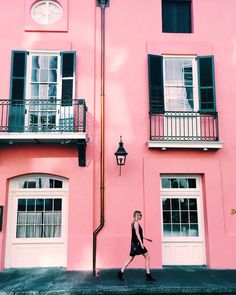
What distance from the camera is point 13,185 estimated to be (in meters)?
9.35

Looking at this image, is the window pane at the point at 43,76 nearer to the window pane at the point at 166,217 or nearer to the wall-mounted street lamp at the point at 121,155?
the wall-mounted street lamp at the point at 121,155

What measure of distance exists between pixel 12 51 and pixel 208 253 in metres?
8.42

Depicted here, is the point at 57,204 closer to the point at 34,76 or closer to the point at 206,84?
the point at 34,76

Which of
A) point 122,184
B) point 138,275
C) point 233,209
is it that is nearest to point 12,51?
point 122,184

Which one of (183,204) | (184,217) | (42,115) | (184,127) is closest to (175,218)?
(184,217)

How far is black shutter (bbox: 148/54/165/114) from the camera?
9.59 meters

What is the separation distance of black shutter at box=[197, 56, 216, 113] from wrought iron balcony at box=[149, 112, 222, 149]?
0.82 ft

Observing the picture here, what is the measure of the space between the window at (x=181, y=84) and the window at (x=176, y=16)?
1.10 m

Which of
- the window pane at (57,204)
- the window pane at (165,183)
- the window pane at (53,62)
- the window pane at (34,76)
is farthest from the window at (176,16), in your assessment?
the window pane at (57,204)

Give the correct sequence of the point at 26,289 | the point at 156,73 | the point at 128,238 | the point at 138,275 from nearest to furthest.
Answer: the point at 26,289
the point at 138,275
the point at 128,238
the point at 156,73

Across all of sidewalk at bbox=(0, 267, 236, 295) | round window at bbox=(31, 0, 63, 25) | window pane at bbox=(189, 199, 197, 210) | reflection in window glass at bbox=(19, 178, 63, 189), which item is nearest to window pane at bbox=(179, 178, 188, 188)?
window pane at bbox=(189, 199, 197, 210)

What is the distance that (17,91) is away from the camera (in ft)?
30.6

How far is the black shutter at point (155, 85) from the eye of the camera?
9586mm

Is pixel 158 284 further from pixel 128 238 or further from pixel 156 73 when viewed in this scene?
pixel 156 73
